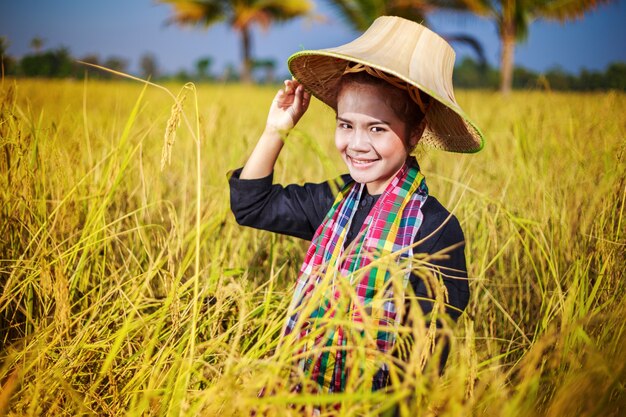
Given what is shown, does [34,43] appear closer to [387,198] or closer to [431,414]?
[387,198]

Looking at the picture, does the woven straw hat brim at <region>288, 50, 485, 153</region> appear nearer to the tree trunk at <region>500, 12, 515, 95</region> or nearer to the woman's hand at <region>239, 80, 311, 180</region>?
the woman's hand at <region>239, 80, 311, 180</region>

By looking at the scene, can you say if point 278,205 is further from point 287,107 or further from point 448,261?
point 448,261

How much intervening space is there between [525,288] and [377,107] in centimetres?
87

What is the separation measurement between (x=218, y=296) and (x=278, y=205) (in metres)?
0.26

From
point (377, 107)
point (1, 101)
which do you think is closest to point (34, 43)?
point (1, 101)

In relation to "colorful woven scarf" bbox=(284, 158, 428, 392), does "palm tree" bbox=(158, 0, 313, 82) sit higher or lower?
higher

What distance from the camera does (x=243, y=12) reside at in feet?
61.0

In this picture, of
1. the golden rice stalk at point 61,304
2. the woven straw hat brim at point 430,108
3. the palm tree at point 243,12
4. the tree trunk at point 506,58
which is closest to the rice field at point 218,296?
the golden rice stalk at point 61,304

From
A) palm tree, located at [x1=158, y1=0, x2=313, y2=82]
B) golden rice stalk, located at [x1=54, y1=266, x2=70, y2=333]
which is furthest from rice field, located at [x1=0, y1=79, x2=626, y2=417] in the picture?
palm tree, located at [x1=158, y1=0, x2=313, y2=82]

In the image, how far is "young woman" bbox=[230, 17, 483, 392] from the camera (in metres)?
0.93

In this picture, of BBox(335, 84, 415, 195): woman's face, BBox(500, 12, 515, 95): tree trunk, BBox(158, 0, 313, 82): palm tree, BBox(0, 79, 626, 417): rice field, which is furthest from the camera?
BBox(158, 0, 313, 82): palm tree

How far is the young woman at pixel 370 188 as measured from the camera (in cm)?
93

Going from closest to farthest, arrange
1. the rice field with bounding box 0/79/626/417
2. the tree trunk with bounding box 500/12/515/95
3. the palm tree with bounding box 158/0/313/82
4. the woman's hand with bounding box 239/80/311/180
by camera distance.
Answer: the rice field with bounding box 0/79/626/417
the woman's hand with bounding box 239/80/311/180
the tree trunk with bounding box 500/12/515/95
the palm tree with bounding box 158/0/313/82

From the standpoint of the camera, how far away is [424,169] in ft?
8.18
